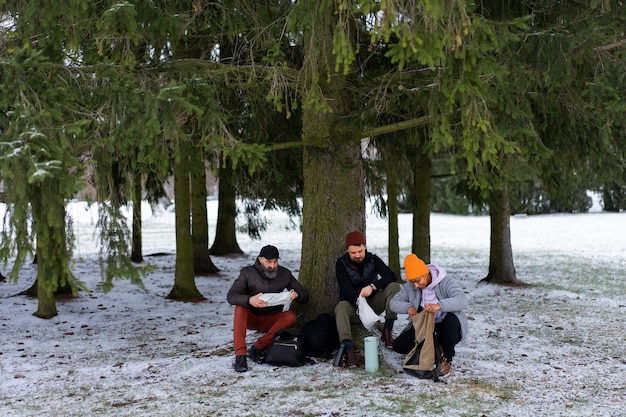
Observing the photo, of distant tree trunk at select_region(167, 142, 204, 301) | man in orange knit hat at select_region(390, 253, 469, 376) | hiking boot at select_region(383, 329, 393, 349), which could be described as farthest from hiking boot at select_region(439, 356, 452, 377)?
distant tree trunk at select_region(167, 142, 204, 301)

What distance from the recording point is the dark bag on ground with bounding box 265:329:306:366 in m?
5.86

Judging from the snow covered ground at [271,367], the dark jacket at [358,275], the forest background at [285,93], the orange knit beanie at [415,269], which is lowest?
the snow covered ground at [271,367]

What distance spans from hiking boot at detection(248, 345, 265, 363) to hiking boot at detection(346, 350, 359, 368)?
766 mm

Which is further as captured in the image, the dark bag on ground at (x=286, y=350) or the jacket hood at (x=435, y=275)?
the dark bag on ground at (x=286, y=350)

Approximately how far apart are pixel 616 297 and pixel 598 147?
8.50 feet

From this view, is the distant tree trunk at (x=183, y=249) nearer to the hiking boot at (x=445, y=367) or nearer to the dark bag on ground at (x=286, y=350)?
the dark bag on ground at (x=286, y=350)

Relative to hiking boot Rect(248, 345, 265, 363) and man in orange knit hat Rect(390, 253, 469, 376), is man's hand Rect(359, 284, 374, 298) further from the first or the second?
hiking boot Rect(248, 345, 265, 363)

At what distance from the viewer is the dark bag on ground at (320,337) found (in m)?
6.09

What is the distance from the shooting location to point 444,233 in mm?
25453

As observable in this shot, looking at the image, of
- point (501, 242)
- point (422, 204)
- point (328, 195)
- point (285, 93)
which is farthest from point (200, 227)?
point (285, 93)

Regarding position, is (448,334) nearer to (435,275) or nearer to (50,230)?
(435,275)

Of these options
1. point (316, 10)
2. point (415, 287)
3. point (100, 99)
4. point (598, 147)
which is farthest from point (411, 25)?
point (598, 147)

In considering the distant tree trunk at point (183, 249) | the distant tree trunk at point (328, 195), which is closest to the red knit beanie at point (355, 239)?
the distant tree trunk at point (328, 195)

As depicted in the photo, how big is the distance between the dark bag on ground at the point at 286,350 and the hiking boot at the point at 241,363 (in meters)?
0.21
